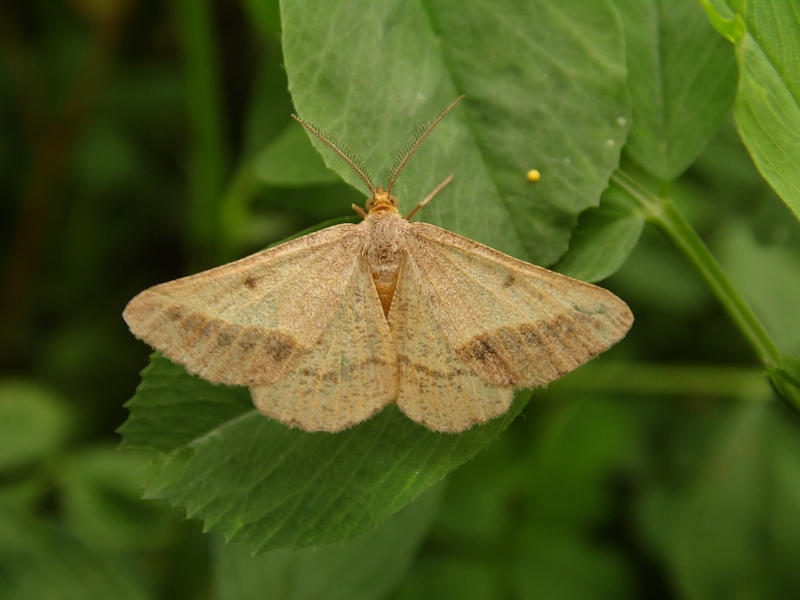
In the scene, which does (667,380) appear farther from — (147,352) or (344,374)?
(147,352)

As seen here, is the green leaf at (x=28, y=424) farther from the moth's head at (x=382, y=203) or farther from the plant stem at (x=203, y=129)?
the moth's head at (x=382, y=203)

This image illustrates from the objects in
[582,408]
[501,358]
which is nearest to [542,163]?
[501,358]

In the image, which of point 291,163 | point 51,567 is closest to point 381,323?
point 291,163

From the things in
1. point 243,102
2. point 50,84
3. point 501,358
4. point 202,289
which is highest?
point 501,358

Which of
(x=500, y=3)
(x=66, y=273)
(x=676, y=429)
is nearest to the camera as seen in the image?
(x=500, y=3)

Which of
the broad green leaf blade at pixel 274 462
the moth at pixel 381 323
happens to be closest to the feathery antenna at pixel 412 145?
the moth at pixel 381 323

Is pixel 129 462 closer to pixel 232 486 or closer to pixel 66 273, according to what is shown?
pixel 66 273

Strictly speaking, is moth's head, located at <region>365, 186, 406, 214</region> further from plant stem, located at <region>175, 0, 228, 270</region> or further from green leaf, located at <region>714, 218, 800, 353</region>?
green leaf, located at <region>714, 218, 800, 353</region>

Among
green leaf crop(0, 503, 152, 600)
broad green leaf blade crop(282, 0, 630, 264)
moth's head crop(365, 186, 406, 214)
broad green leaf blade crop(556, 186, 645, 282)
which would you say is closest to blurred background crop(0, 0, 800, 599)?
green leaf crop(0, 503, 152, 600)
